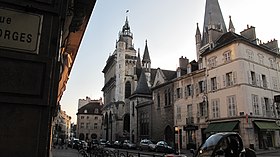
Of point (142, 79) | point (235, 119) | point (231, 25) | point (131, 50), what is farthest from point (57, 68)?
point (131, 50)

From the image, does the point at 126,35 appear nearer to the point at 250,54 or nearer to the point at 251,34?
the point at 251,34

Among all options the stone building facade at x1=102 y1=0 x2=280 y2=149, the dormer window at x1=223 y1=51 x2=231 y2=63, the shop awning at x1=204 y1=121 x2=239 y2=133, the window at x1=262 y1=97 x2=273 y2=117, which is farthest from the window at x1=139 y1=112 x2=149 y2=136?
the window at x1=262 y1=97 x2=273 y2=117

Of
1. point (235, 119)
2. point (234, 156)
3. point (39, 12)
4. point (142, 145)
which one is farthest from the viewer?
point (142, 145)

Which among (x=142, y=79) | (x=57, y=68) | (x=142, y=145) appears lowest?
(x=142, y=145)

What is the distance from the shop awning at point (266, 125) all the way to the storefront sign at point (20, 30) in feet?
86.0

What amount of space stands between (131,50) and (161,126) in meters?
38.4

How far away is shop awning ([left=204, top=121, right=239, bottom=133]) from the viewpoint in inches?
986

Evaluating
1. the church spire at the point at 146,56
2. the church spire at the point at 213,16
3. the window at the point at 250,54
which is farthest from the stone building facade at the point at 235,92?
the church spire at the point at 146,56

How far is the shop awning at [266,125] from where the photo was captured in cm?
2459

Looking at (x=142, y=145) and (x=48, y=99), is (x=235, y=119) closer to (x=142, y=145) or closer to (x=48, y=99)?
(x=142, y=145)

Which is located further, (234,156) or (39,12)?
(234,156)

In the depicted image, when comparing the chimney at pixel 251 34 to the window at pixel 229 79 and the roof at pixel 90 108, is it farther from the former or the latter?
the roof at pixel 90 108

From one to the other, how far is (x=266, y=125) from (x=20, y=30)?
27.9 meters

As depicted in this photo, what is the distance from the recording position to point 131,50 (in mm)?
73375
